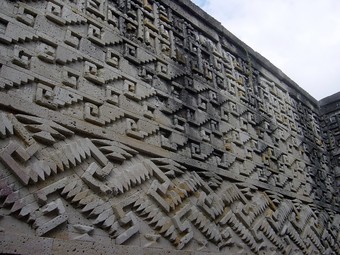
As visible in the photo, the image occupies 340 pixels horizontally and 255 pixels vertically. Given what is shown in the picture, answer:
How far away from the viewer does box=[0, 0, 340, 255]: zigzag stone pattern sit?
8.15ft

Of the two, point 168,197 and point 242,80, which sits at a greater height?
point 242,80

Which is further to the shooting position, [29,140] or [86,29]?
[86,29]

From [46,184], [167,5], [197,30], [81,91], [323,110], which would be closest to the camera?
[46,184]

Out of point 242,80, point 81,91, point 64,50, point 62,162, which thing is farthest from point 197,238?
point 242,80

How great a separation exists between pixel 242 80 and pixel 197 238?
313 centimetres

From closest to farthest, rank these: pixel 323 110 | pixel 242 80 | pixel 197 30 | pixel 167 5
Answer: pixel 167 5 < pixel 197 30 < pixel 242 80 < pixel 323 110

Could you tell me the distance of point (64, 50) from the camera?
312cm

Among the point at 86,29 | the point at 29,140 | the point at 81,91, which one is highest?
the point at 86,29

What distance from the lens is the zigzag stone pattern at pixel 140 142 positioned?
2484 mm

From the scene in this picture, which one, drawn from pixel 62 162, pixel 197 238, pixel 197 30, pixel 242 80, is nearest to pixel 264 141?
pixel 242 80

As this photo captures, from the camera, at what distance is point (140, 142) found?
3330 millimetres

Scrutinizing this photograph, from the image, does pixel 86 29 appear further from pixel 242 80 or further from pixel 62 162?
pixel 242 80

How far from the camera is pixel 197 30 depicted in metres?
5.24

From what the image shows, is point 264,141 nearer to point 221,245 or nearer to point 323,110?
point 221,245
